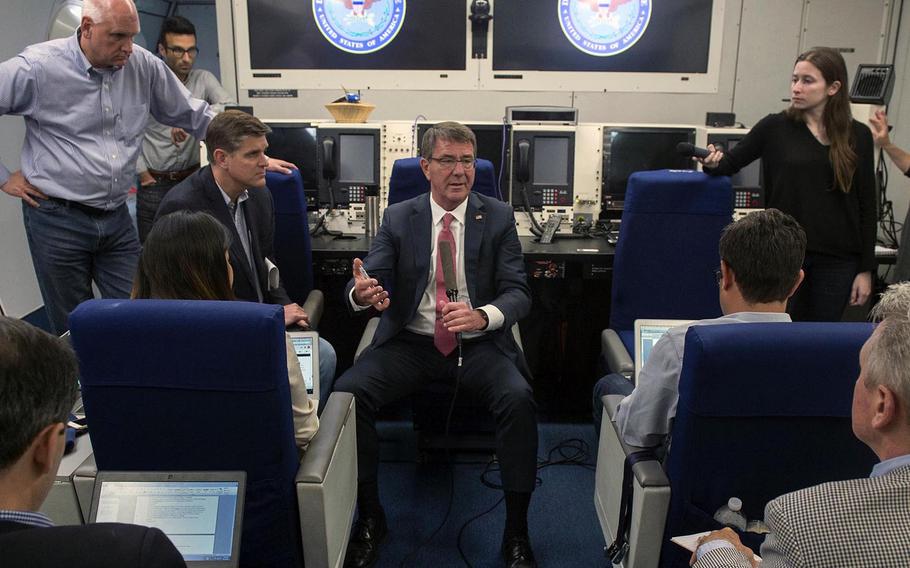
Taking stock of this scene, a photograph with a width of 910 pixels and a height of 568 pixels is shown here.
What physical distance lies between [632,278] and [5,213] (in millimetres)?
3563

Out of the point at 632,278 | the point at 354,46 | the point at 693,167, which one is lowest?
the point at 632,278

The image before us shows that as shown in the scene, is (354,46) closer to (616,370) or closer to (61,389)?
(616,370)

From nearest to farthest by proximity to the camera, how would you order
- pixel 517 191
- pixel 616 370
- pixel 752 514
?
1. pixel 752 514
2. pixel 616 370
3. pixel 517 191

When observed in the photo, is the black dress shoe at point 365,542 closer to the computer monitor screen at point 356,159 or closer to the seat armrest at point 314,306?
the seat armrest at point 314,306

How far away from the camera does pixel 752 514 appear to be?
1.43 m

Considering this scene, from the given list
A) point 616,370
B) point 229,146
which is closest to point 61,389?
point 229,146

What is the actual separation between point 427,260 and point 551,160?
1073 millimetres

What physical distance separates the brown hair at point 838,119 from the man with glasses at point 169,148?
2.58m

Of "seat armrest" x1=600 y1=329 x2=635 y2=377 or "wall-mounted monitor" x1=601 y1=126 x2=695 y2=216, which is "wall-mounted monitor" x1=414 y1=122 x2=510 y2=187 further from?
"seat armrest" x1=600 y1=329 x2=635 y2=377

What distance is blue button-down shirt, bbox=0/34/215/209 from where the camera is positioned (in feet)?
7.54

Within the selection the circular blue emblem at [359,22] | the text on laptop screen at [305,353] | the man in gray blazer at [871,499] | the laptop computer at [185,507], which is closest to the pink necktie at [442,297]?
the text on laptop screen at [305,353]

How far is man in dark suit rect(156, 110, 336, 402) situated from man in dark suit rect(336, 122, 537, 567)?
0.72 ft

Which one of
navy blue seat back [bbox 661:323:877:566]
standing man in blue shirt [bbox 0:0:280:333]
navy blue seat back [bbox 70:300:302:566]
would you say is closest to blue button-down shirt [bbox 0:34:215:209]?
standing man in blue shirt [bbox 0:0:280:333]

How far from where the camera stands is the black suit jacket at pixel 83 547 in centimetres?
71
